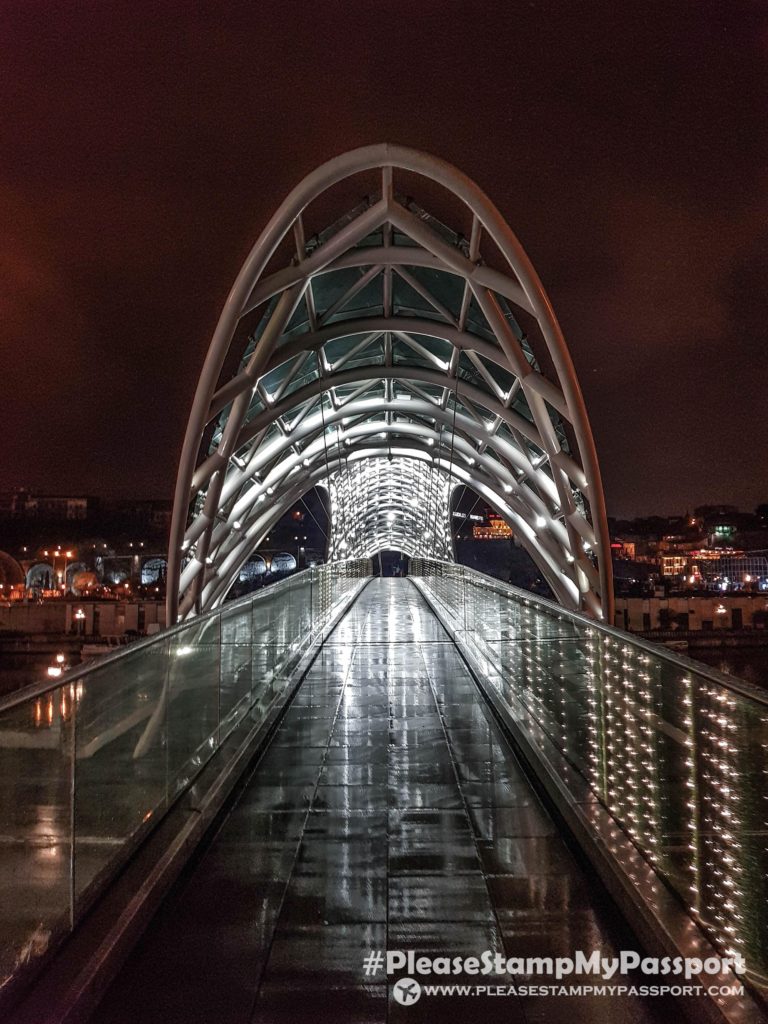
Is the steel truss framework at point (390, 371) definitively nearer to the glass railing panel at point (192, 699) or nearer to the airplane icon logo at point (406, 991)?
the glass railing panel at point (192, 699)

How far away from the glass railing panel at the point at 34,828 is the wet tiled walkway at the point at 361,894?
1.41 ft

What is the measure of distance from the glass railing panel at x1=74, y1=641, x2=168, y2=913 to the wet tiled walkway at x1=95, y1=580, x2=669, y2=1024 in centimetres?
44

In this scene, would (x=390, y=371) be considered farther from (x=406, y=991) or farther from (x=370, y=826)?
(x=406, y=991)

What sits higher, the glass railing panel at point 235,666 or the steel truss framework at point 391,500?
the steel truss framework at point 391,500

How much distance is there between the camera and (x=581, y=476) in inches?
842

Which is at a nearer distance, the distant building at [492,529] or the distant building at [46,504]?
the distant building at [46,504]

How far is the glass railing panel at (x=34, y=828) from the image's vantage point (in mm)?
3111

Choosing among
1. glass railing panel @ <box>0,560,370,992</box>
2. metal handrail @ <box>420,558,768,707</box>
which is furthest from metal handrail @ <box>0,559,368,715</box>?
metal handrail @ <box>420,558,768,707</box>

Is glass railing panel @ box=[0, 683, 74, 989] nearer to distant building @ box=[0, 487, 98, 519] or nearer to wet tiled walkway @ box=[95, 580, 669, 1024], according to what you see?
wet tiled walkway @ box=[95, 580, 669, 1024]

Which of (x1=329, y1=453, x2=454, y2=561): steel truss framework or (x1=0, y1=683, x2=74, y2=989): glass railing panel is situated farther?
(x1=329, y1=453, x2=454, y2=561): steel truss framework

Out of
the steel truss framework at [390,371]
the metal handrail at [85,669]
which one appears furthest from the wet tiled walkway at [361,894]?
the steel truss framework at [390,371]

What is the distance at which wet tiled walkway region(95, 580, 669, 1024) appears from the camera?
10.7 ft

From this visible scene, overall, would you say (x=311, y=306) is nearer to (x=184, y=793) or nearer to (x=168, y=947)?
(x=184, y=793)

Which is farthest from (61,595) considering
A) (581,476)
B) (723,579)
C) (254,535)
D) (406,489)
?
(723,579)
